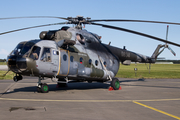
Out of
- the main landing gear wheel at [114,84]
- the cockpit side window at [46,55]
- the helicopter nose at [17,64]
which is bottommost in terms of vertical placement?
the main landing gear wheel at [114,84]

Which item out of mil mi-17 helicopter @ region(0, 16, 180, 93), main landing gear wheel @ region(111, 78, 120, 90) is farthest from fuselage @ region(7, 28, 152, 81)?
main landing gear wheel @ region(111, 78, 120, 90)

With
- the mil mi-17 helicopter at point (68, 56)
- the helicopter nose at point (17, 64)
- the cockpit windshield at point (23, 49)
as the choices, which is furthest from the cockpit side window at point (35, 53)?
the helicopter nose at point (17, 64)

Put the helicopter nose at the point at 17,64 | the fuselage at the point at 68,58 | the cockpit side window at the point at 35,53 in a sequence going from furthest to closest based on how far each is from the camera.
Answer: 1. the cockpit side window at the point at 35,53
2. the fuselage at the point at 68,58
3. the helicopter nose at the point at 17,64

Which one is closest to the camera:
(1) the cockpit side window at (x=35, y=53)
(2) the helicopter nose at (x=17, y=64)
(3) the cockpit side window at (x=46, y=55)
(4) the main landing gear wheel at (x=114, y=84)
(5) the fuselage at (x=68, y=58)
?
(2) the helicopter nose at (x=17, y=64)

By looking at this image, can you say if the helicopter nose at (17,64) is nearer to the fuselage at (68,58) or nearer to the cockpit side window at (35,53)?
the fuselage at (68,58)

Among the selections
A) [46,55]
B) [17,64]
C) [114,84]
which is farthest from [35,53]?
[114,84]

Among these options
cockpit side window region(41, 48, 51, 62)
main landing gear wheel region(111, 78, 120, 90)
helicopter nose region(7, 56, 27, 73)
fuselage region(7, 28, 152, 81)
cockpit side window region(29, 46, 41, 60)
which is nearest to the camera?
helicopter nose region(7, 56, 27, 73)

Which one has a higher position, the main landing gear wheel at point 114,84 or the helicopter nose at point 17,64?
the helicopter nose at point 17,64

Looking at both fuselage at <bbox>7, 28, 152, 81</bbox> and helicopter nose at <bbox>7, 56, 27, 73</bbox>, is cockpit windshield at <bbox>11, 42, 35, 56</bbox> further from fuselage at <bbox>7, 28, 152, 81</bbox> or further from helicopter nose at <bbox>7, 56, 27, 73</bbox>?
helicopter nose at <bbox>7, 56, 27, 73</bbox>

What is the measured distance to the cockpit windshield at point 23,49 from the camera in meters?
12.1

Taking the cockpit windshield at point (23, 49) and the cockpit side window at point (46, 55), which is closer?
the cockpit windshield at point (23, 49)

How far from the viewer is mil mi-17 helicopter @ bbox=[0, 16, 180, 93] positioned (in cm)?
1205

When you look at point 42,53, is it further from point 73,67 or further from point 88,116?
point 88,116

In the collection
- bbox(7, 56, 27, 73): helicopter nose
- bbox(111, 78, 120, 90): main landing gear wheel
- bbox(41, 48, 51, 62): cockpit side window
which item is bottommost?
bbox(111, 78, 120, 90): main landing gear wheel
